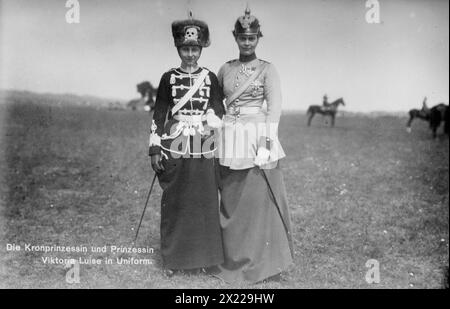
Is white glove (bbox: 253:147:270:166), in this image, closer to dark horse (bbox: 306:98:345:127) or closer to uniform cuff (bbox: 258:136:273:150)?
uniform cuff (bbox: 258:136:273:150)

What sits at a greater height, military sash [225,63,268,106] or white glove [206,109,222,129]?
military sash [225,63,268,106]

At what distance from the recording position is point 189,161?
2996 mm

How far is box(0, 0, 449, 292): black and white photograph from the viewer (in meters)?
3.01

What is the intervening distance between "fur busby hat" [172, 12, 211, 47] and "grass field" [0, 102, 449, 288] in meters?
1.32

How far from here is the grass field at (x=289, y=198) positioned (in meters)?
3.21

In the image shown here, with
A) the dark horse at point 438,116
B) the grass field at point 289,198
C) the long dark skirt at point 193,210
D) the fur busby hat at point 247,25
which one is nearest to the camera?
the fur busby hat at point 247,25

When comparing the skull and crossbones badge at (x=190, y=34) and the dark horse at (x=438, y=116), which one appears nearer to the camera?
the skull and crossbones badge at (x=190, y=34)

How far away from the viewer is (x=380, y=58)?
3781 millimetres

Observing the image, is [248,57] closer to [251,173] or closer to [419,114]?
[251,173]
